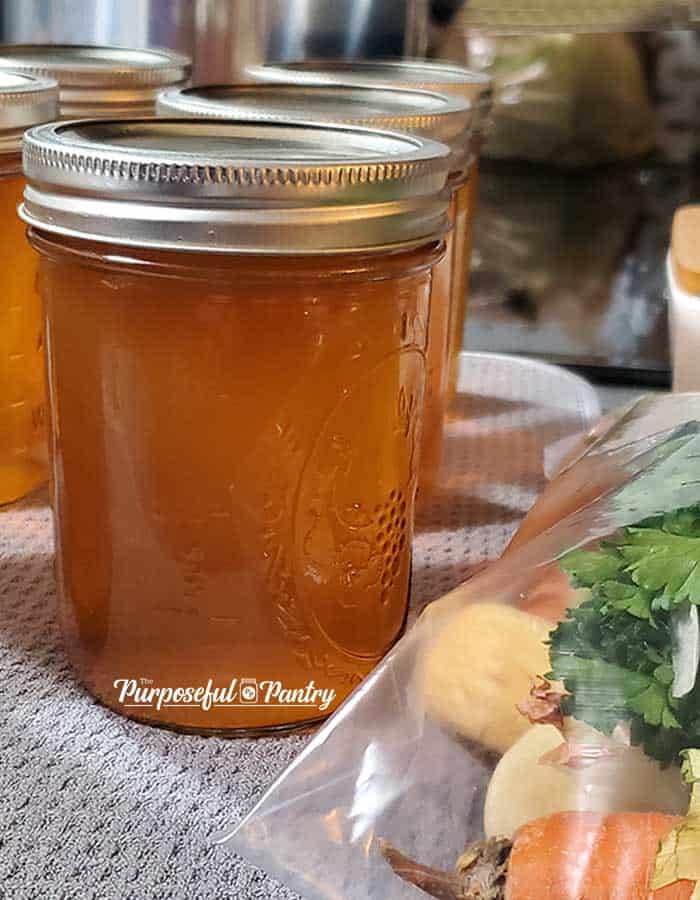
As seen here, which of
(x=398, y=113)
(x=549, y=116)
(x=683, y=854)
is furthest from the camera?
(x=549, y=116)

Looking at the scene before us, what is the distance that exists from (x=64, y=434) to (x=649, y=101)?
1044mm

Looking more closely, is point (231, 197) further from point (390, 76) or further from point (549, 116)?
point (549, 116)

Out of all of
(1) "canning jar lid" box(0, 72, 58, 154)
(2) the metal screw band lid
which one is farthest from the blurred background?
(1) "canning jar lid" box(0, 72, 58, 154)

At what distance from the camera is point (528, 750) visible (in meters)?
0.40

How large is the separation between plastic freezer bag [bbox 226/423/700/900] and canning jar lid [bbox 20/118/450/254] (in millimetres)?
145

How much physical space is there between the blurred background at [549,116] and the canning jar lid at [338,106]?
1.33 feet

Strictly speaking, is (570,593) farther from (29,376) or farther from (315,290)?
(29,376)

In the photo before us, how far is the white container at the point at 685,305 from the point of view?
681 mm

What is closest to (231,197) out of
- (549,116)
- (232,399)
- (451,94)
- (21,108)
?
(232,399)

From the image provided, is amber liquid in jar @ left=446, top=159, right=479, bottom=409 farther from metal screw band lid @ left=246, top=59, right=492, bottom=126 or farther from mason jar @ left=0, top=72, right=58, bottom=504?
mason jar @ left=0, top=72, right=58, bottom=504

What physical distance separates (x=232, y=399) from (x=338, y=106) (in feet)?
0.86

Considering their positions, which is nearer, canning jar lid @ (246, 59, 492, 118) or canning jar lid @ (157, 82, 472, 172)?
canning jar lid @ (157, 82, 472, 172)

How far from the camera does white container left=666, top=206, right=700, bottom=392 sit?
681 mm

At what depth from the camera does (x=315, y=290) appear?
0.44 meters
